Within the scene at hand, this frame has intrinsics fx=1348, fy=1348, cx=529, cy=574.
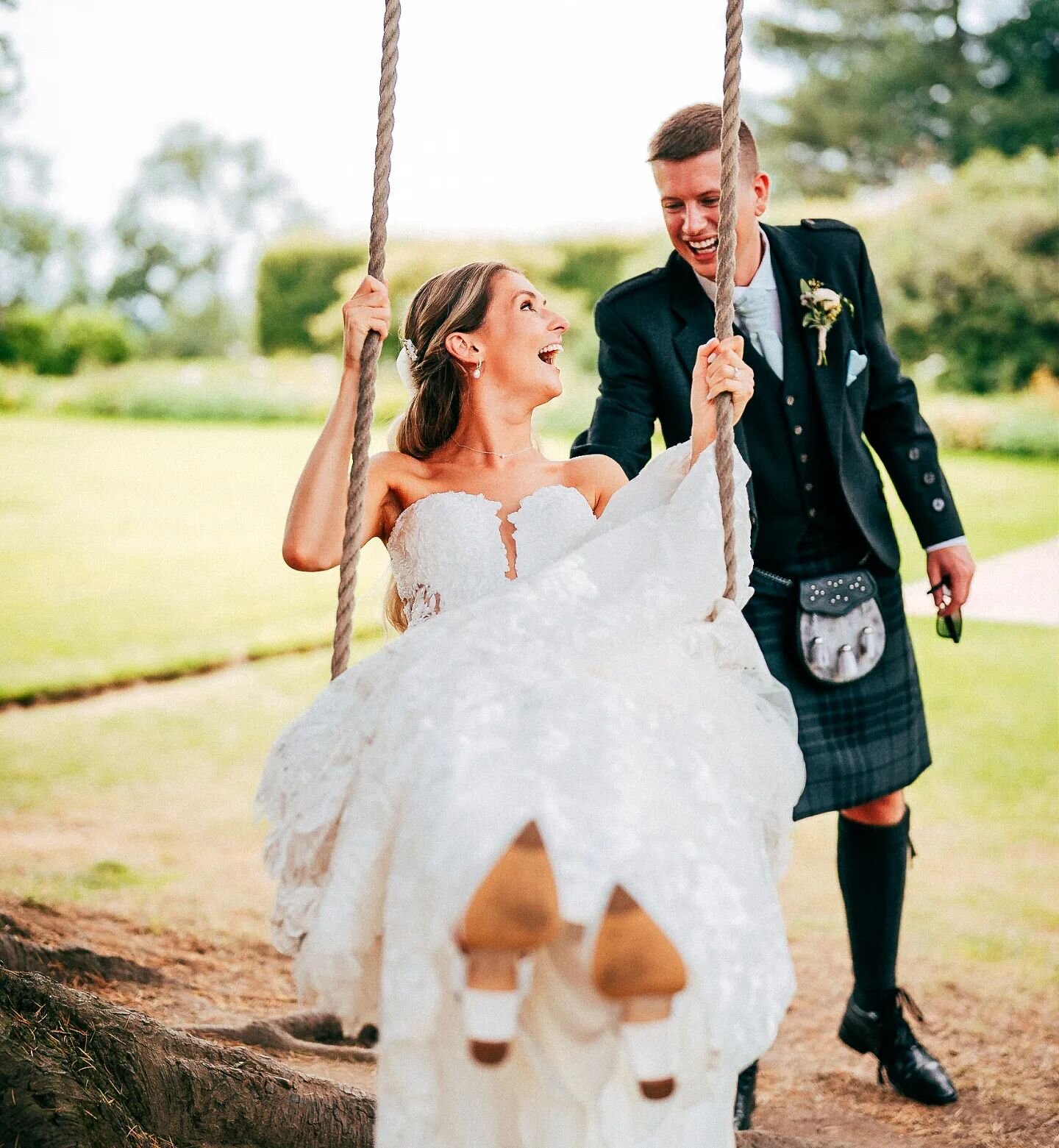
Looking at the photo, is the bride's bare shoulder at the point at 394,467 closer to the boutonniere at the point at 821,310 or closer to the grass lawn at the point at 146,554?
the boutonniere at the point at 821,310

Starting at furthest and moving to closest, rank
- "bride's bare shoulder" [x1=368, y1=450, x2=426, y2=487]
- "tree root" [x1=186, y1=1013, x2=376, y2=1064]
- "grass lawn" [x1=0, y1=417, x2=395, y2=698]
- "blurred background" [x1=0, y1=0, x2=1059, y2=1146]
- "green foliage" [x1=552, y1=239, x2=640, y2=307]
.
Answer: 1. "green foliage" [x1=552, y1=239, x2=640, y2=307]
2. "grass lawn" [x1=0, y1=417, x2=395, y2=698]
3. "blurred background" [x1=0, y1=0, x2=1059, y2=1146]
4. "tree root" [x1=186, y1=1013, x2=376, y2=1064]
5. "bride's bare shoulder" [x1=368, y1=450, x2=426, y2=487]

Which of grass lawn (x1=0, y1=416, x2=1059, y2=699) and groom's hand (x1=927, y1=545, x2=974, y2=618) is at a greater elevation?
groom's hand (x1=927, y1=545, x2=974, y2=618)

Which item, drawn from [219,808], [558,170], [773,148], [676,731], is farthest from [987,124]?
[676,731]

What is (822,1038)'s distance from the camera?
3248 mm

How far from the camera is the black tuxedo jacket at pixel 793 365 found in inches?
95.3

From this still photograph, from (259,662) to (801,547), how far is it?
5.87 m

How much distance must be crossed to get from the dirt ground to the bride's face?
1.38 m

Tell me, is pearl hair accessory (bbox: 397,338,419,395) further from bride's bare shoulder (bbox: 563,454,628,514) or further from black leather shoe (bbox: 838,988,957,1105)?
black leather shoe (bbox: 838,988,957,1105)

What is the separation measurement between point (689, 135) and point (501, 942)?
1481mm

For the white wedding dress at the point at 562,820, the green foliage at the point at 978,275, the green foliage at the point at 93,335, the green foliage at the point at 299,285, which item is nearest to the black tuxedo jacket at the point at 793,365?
the white wedding dress at the point at 562,820

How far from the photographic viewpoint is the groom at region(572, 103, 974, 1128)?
2.42m

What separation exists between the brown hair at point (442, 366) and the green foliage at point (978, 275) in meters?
11.5

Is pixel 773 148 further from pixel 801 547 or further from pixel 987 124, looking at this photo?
pixel 801 547

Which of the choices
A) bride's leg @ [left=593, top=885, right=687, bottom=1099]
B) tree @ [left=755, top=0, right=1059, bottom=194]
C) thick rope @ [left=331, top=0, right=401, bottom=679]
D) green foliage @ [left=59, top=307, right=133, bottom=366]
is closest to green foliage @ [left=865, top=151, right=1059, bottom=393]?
tree @ [left=755, top=0, right=1059, bottom=194]
